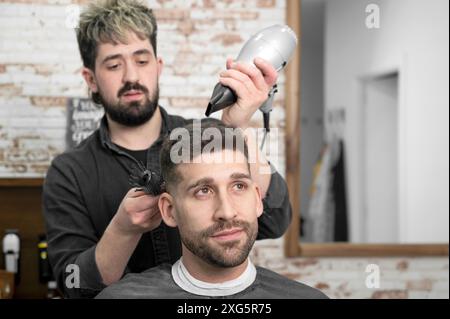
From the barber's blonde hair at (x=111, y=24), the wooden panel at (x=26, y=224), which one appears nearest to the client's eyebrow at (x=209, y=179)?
the barber's blonde hair at (x=111, y=24)

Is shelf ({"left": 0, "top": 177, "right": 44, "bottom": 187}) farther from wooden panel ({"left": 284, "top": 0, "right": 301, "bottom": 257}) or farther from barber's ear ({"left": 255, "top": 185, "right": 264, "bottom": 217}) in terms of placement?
barber's ear ({"left": 255, "top": 185, "right": 264, "bottom": 217})

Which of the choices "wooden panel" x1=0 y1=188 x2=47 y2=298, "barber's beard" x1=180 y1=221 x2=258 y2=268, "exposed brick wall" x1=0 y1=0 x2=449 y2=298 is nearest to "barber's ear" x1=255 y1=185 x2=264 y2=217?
"barber's beard" x1=180 y1=221 x2=258 y2=268

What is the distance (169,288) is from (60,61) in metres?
1.32

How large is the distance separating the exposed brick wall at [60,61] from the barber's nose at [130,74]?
3.47 ft

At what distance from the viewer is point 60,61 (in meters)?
2.31

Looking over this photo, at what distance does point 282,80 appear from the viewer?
96.8 inches

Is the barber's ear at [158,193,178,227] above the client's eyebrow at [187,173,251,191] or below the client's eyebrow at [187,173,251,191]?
below

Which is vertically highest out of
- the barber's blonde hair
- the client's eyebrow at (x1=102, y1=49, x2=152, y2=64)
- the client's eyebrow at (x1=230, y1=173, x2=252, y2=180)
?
the barber's blonde hair

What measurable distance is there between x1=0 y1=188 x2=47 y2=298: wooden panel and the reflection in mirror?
1.07m

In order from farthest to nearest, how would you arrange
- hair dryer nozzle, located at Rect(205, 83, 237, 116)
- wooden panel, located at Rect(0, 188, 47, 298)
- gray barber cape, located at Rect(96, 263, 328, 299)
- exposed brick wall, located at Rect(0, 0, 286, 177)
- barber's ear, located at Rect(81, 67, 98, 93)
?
wooden panel, located at Rect(0, 188, 47, 298) → exposed brick wall, located at Rect(0, 0, 286, 177) → barber's ear, located at Rect(81, 67, 98, 93) → gray barber cape, located at Rect(96, 263, 328, 299) → hair dryer nozzle, located at Rect(205, 83, 237, 116)

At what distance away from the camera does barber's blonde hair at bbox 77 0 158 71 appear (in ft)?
4.24

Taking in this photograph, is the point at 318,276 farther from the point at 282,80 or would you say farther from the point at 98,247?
the point at 98,247

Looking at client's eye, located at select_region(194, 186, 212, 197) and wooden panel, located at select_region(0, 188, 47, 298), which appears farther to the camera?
wooden panel, located at select_region(0, 188, 47, 298)

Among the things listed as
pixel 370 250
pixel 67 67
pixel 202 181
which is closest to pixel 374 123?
pixel 370 250
